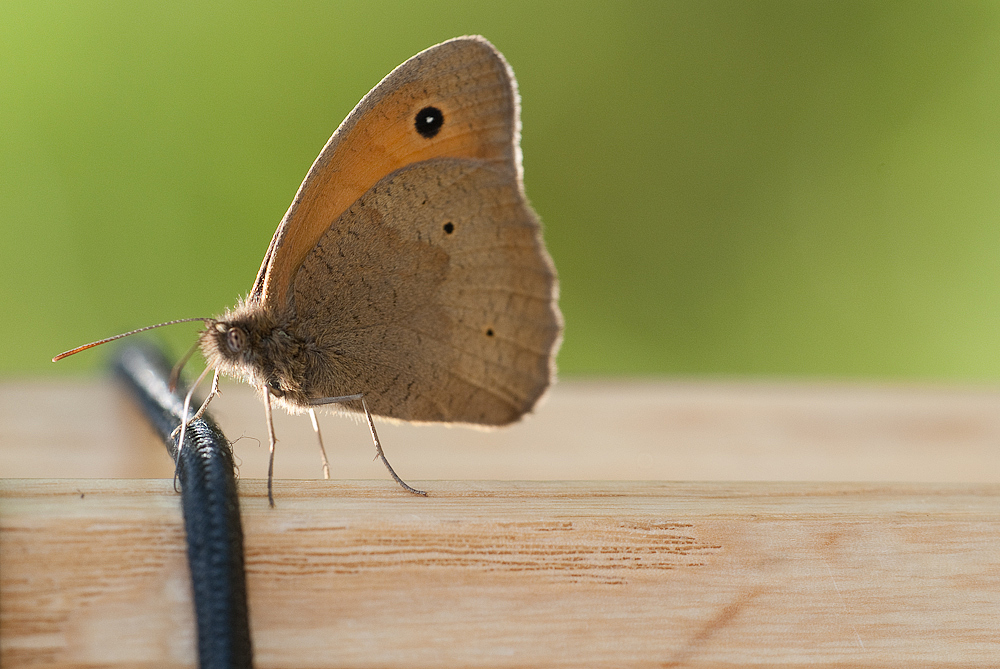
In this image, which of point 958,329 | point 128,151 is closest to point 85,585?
point 128,151

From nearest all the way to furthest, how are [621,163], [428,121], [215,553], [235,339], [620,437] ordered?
[215,553], [235,339], [428,121], [620,437], [621,163]

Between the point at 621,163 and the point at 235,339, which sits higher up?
the point at 621,163

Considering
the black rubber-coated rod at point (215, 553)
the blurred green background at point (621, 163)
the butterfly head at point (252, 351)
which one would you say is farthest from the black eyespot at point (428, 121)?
the blurred green background at point (621, 163)

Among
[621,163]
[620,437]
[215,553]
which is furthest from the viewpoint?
[621,163]

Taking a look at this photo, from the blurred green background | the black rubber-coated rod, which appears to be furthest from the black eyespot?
the blurred green background

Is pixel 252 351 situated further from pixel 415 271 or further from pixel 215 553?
pixel 215 553

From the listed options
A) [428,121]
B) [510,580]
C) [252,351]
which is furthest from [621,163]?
[510,580]

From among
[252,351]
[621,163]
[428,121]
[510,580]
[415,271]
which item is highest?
[621,163]

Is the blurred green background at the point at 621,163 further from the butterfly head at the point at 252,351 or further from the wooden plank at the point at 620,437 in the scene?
the butterfly head at the point at 252,351

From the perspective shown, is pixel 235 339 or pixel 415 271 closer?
pixel 235 339
